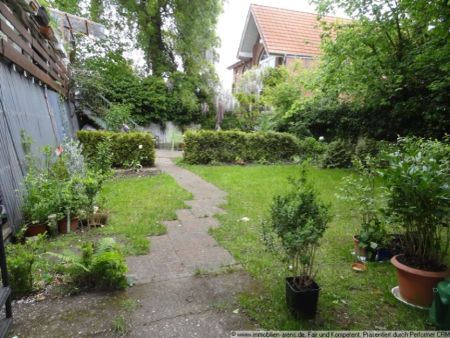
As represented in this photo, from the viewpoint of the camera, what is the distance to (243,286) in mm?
2854

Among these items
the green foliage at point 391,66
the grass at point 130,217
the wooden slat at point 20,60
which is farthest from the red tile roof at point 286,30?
the wooden slat at point 20,60

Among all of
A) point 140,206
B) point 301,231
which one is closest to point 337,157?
point 140,206

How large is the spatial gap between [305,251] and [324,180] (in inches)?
233

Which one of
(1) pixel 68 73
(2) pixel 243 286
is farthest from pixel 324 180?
(1) pixel 68 73

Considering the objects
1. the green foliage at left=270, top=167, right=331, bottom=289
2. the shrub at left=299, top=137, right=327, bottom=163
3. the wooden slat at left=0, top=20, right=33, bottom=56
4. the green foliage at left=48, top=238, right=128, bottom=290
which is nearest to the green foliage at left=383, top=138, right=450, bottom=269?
the green foliage at left=270, top=167, right=331, bottom=289

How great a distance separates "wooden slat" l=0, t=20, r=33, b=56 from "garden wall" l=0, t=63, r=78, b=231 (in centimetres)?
48

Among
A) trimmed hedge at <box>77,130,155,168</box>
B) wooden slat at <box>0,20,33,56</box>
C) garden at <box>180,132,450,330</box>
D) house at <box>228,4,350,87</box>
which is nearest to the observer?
garden at <box>180,132,450,330</box>

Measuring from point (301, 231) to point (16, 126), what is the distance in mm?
4378

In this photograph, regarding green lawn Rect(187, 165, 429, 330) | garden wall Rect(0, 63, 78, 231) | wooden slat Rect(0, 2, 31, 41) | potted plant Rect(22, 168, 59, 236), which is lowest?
green lawn Rect(187, 165, 429, 330)

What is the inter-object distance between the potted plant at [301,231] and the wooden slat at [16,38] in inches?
184

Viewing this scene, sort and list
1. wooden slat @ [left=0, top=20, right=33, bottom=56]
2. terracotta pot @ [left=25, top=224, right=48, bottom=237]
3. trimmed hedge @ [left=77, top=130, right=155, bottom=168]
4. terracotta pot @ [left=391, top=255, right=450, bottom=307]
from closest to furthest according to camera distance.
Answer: terracotta pot @ [left=391, top=255, right=450, bottom=307]
terracotta pot @ [left=25, top=224, right=48, bottom=237]
wooden slat @ [left=0, top=20, right=33, bottom=56]
trimmed hedge @ [left=77, top=130, right=155, bottom=168]

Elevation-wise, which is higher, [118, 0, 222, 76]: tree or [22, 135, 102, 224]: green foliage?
[118, 0, 222, 76]: tree

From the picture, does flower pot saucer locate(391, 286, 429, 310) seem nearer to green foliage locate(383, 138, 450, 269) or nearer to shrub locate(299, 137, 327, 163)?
green foliage locate(383, 138, 450, 269)

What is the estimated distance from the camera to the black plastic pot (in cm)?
231
